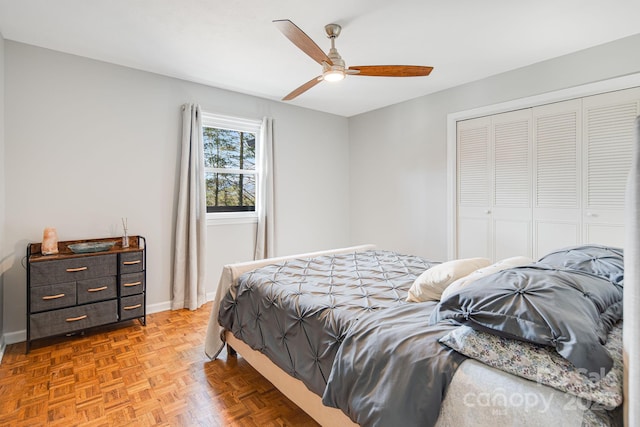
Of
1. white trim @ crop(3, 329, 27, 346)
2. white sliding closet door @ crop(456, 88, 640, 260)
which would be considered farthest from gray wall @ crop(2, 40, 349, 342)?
white sliding closet door @ crop(456, 88, 640, 260)

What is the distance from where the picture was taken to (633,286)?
74cm

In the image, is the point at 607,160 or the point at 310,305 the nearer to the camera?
the point at 310,305

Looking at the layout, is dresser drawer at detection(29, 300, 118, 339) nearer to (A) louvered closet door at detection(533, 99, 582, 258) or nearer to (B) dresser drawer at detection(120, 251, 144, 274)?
(B) dresser drawer at detection(120, 251, 144, 274)

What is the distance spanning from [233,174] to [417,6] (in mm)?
2755

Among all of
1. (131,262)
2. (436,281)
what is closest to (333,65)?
(436,281)

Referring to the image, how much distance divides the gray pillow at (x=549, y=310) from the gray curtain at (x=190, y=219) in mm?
2960

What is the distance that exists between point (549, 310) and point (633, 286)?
0.87 ft

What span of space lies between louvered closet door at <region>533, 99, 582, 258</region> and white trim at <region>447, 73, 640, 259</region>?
0.29ft

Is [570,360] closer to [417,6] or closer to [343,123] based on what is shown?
[417,6]

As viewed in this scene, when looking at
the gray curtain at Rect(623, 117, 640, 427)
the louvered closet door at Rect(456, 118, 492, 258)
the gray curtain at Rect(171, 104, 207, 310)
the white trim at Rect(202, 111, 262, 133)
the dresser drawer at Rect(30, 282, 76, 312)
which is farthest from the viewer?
the white trim at Rect(202, 111, 262, 133)

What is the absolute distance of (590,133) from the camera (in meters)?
2.93

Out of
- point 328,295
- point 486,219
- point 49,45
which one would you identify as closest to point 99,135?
point 49,45

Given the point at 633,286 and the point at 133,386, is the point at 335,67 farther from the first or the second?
the point at 133,386

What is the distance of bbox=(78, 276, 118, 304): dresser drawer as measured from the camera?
2773 millimetres
